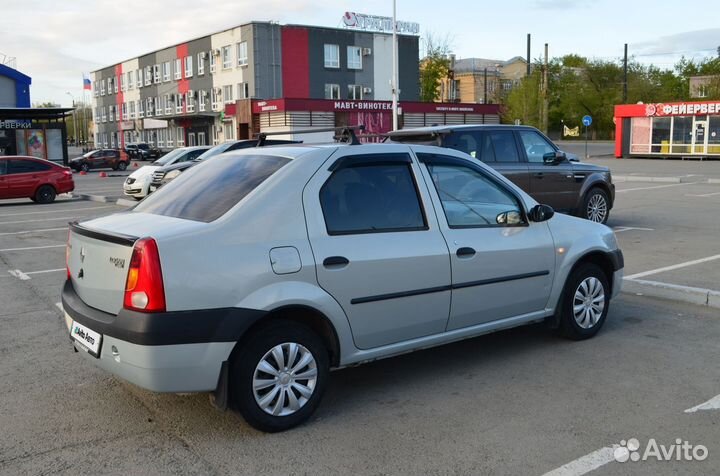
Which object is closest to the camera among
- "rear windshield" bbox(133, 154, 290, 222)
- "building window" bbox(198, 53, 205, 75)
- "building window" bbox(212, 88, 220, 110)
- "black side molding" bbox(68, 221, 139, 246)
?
"black side molding" bbox(68, 221, 139, 246)

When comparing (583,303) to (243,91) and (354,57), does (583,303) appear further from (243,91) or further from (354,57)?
(354,57)

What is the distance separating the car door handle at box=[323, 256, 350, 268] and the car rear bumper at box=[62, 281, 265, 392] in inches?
20.3

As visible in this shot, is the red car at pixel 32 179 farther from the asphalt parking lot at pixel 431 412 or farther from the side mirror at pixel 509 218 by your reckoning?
the side mirror at pixel 509 218

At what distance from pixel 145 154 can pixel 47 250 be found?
158 ft

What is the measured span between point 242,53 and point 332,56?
7.26 m

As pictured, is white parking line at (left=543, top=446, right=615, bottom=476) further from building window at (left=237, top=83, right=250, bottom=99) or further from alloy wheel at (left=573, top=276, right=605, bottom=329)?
building window at (left=237, top=83, right=250, bottom=99)

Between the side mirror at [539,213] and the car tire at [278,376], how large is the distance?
211cm

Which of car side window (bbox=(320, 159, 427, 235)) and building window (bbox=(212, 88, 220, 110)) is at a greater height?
building window (bbox=(212, 88, 220, 110))

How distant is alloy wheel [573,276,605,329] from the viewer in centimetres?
600

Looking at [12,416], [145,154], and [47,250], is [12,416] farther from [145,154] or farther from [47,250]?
[145,154]

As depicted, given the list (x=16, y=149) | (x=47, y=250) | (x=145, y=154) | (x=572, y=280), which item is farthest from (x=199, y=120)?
(x=572, y=280)

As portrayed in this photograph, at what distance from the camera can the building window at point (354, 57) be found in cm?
5934

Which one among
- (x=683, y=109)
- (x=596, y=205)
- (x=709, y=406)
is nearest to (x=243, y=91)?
(x=683, y=109)

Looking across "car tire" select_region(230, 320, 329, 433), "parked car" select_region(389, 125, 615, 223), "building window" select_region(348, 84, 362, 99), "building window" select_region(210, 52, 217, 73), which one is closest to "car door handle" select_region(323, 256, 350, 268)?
"car tire" select_region(230, 320, 329, 433)
